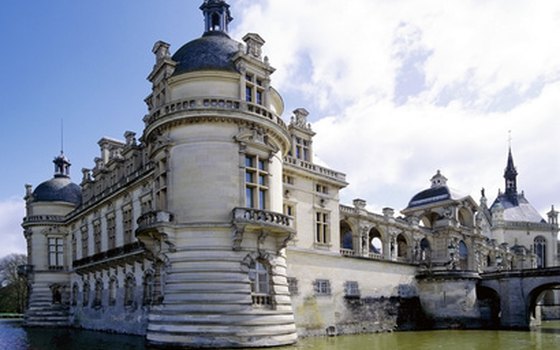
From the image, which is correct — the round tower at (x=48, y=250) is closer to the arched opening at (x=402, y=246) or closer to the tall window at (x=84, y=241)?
the tall window at (x=84, y=241)

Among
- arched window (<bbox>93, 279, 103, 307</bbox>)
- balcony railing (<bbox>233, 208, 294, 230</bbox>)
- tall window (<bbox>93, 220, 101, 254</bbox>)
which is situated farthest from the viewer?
tall window (<bbox>93, 220, 101, 254</bbox>)

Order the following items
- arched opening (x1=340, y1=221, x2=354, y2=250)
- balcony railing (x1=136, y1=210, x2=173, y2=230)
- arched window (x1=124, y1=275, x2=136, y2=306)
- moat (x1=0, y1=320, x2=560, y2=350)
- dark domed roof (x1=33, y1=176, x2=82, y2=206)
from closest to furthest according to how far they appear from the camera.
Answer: balcony railing (x1=136, y1=210, x2=173, y2=230) → moat (x1=0, y1=320, x2=560, y2=350) → arched window (x1=124, y1=275, x2=136, y2=306) → arched opening (x1=340, y1=221, x2=354, y2=250) → dark domed roof (x1=33, y1=176, x2=82, y2=206)

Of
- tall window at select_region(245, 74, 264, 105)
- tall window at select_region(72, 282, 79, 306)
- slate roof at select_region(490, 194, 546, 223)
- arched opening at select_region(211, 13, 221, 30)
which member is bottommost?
tall window at select_region(72, 282, 79, 306)

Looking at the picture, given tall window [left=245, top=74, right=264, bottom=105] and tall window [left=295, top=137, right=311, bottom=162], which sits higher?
Answer: tall window [left=245, top=74, right=264, bottom=105]

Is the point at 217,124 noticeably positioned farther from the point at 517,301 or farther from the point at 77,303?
the point at 517,301

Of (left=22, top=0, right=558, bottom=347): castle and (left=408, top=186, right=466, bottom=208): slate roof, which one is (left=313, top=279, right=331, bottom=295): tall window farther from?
(left=408, top=186, right=466, bottom=208): slate roof

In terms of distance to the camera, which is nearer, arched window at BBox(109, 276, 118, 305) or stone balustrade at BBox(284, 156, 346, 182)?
stone balustrade at BBox(284, 156, 346, 182)

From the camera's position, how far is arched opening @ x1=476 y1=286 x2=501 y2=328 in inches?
1572

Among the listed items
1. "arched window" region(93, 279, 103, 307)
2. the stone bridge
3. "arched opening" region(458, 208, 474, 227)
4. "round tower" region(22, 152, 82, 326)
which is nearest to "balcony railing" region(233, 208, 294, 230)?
"arched window" region(93, 279, 103, 307)

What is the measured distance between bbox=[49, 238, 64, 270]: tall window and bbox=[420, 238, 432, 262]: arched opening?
105 ft

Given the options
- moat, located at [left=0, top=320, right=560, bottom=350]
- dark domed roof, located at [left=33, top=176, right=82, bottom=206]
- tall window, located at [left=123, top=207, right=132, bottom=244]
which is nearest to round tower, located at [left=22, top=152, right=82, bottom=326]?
dark domed roof, located at [left=33, top=176, right=82, bottom=206]

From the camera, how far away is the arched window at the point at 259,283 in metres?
22.8

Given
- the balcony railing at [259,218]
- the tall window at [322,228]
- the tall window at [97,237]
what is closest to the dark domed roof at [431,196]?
the tall window at [322,228]

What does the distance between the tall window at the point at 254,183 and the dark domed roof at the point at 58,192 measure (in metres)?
28.4
